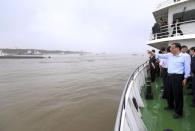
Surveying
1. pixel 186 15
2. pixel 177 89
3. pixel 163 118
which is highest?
pixel 186 15

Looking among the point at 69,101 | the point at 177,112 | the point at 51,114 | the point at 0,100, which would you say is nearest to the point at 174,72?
the point at 177,112

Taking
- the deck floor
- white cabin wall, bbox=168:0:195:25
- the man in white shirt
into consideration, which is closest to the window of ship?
white cabin wall, bbox=168:0:195:25

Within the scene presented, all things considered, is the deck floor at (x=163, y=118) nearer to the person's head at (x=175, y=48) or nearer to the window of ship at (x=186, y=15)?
the person's head at (x=175, y=48)

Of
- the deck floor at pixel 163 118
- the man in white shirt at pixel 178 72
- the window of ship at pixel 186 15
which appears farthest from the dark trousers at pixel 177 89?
the window of ship at pixel 186 15

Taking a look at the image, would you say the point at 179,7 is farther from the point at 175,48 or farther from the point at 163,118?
the point at 163,118

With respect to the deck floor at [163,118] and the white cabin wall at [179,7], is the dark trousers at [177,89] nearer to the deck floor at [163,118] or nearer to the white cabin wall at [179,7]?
the deck floor at [163,118]

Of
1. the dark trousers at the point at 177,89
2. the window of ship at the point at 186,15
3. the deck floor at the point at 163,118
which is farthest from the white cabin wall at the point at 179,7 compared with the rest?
the dark trousers at the point at 177,89

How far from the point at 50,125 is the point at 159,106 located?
3.79 m

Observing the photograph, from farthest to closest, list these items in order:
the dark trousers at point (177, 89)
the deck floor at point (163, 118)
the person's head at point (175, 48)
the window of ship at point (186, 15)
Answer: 1. the window of ship at point (186, 15)
2. the dark trousers at point (177, 89)
3. the person's head at point (175, 48)
4. the deck floor at point (163, 118)

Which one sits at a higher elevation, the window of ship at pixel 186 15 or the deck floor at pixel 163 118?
the window of ship at pixel 186 15

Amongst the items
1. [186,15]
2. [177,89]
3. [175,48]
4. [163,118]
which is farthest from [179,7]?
[163,118]

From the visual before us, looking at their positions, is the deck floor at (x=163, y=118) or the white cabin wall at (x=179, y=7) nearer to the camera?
the deck floor at (x=163, y=118)

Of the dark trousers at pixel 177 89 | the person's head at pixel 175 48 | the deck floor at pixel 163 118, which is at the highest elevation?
the person's head at pixel 175 48

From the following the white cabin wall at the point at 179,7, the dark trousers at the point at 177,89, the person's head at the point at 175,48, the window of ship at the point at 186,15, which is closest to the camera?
the person's head at the point at 175,48
